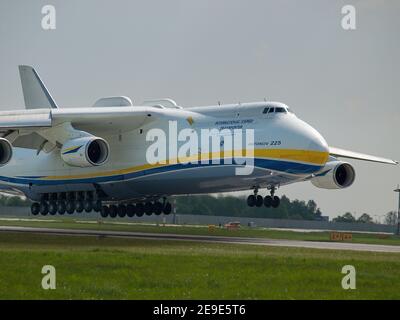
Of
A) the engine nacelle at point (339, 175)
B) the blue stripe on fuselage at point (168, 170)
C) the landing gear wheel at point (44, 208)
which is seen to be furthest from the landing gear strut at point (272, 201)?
the landing gear wheel at point (44, 208)

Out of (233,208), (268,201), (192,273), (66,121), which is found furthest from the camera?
(233,208)

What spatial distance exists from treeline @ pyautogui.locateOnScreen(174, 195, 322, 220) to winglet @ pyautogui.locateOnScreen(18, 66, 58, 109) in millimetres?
12962

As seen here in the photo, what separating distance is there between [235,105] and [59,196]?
1068 centimetres

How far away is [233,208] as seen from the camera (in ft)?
207

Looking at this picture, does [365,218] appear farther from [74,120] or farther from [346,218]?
[74,120]

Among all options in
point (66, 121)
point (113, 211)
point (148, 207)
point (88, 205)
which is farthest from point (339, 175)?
point (66, 121)

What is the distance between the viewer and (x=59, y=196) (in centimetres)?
4569

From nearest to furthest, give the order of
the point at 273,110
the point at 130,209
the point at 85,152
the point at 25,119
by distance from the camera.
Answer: the point at 273,110 < the point at 85,152 < the point at 25,119 < the point at 130,209

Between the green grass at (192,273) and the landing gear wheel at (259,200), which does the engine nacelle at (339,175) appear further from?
the green grass at (192,273)

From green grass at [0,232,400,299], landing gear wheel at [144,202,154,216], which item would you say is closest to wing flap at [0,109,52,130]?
landing gear wheel at [144,202,154,216]

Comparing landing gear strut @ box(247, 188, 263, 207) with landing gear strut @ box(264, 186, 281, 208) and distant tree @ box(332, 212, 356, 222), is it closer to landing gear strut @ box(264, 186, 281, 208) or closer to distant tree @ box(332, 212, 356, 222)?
landing gear strut @ box(264, 186, 281, 208)

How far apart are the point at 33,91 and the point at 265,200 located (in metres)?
15.3

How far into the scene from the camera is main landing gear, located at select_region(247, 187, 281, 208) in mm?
38969

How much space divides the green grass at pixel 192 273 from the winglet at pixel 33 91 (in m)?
18.9
